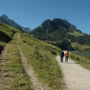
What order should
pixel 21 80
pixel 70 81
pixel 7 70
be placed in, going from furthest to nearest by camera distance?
pixel 7 70 < pixel 70 81 < pixel 21 80

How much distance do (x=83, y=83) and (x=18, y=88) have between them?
22.6 feet

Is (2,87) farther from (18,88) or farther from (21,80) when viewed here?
(21,80)

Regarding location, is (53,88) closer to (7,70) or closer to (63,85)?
(63,85)

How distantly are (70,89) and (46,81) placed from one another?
3288 mm

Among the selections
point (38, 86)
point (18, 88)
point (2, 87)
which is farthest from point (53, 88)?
point (2, 87)

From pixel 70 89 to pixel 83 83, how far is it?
3.20 m

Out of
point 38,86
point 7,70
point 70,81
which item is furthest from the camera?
point 7,70

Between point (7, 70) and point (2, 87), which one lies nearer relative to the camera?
point (2, 87)

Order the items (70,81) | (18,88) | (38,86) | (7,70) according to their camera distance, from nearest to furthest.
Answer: (18,88)
(38,86)
(70,81)
(7,70)

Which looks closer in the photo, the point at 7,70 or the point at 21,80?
the point at 21,80

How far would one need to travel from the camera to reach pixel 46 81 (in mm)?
21469

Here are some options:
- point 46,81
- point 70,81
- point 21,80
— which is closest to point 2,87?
point 21,80

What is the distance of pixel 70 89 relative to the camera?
62.0 feet

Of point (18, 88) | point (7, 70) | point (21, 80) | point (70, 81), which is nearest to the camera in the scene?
point (18, 88)
